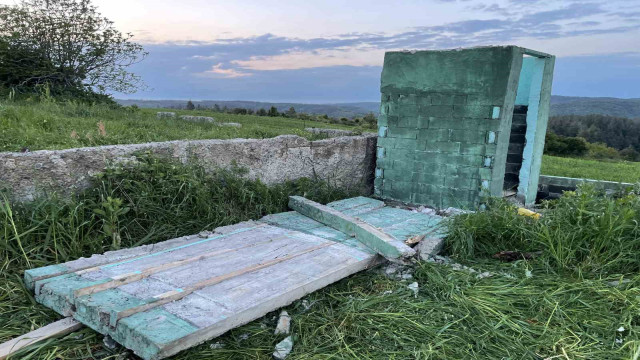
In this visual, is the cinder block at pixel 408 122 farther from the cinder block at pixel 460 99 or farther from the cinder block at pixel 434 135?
the cinder block at pixel 460 99

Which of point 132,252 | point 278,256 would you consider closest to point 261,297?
point 278,256

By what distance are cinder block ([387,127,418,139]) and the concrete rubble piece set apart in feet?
7.89

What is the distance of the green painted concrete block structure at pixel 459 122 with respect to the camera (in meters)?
5.38

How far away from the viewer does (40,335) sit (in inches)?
93.7

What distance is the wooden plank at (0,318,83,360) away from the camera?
227 cm

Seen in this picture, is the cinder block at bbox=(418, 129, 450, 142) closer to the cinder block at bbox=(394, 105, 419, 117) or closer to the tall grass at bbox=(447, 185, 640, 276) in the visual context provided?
the cinder block at bbox=(394, 105, 419, 117)

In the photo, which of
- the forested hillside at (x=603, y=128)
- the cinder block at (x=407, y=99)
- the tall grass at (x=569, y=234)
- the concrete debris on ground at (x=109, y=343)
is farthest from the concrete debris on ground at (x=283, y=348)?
the forested hillside at (x=603, y=128)

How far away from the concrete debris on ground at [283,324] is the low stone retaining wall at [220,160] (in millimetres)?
2055

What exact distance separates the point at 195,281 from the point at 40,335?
852 millimetres

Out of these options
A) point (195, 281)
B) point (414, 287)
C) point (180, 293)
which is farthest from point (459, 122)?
point (180, 293)

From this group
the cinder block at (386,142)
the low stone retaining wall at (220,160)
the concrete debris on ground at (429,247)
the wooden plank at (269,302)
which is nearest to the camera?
the wooden plank at (269,302)

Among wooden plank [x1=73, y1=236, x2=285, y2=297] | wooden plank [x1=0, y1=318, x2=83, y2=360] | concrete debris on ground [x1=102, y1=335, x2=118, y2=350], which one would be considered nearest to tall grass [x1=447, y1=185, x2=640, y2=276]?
wooden plank [x1=73, y1=236, x2=285, y2=297]

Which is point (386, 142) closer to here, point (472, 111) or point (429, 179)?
point (429, 179)

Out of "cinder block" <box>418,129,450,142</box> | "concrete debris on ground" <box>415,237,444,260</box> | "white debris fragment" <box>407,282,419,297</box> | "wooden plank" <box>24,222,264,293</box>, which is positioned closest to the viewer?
"wooden plank" <box>24,222,264,293</box>
